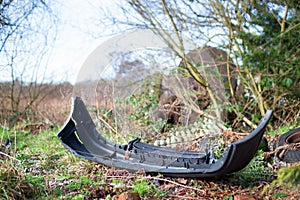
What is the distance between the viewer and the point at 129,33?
598 centimetres

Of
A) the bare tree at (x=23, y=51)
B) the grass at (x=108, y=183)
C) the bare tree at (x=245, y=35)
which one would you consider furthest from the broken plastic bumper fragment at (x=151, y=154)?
the bare tree at (x=23, y=51)

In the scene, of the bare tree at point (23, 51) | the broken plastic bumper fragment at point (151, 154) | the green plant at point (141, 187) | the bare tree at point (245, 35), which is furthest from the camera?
the bare tree at point (23, 51)

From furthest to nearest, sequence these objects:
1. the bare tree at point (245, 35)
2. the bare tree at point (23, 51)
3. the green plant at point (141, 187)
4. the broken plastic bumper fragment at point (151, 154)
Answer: the bare tree at point (23, 51)
the bare tree at point (245, 35)
the green plant at point (141, 187)
the broken plastic bumper fragment at point (151, 154)

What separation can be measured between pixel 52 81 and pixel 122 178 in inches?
211

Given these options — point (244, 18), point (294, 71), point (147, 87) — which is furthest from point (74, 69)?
point (294, 71)

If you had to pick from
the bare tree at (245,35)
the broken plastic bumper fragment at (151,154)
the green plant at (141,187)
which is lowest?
the green plant at (141,187)

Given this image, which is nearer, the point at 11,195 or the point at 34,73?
the point at 11,195

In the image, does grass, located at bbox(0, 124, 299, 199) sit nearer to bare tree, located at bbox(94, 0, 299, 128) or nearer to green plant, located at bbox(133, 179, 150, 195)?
green plant, located at bbox(133, 179, 150, 195)

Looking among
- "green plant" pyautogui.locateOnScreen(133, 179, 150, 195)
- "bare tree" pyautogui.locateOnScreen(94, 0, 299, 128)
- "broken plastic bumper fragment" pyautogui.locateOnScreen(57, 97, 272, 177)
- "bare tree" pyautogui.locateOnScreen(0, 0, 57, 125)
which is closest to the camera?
"broken plastic bumper fragment" pyautogui.locateOnScreen(57, 97, 272, 177)

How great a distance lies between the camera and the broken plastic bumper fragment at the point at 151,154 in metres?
2.39

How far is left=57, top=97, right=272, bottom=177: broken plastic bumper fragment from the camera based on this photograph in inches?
94.0

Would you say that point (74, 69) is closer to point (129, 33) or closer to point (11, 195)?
point (129, 33)

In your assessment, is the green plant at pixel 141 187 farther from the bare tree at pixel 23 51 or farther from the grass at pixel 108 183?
the bare tree at pixel 23 51

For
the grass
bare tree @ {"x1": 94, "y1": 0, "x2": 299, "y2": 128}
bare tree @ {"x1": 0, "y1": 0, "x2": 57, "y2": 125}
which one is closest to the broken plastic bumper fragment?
the grass
